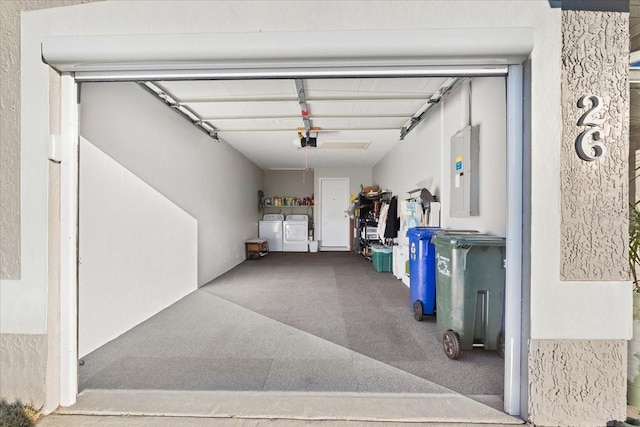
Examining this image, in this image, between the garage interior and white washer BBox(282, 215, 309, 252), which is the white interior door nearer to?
white washer BBox(282, 215, 309, 252)

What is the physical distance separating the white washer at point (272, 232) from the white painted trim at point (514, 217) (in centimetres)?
664

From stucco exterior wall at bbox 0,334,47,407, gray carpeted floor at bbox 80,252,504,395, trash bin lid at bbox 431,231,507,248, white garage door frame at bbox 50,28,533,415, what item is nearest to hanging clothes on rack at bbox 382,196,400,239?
gray carpeted floor at bbox 80,252,504,395

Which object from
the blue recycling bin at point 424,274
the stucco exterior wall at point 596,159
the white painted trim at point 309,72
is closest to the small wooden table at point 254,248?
the blue recycling bin at point 424,274

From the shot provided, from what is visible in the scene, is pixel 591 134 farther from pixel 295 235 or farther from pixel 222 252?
pixel 295 235

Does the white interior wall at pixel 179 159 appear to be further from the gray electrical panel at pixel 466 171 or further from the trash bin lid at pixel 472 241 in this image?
the gray electrical panel at pixel 466 171

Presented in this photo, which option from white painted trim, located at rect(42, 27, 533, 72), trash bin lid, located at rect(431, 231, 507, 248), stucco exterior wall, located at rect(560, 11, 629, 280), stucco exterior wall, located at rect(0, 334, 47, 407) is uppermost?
white painted trim, located at rect(42, 27, 533, 72)

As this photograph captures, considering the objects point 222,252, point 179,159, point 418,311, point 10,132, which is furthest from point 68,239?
point 222,252

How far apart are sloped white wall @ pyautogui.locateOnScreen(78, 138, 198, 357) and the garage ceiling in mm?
1079

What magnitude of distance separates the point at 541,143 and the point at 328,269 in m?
4.32

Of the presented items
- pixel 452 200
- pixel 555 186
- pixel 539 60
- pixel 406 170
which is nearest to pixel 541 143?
pixel 555 186

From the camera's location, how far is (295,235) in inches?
306

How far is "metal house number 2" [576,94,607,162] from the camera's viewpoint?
1325 millimetres

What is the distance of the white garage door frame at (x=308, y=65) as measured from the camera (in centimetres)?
135

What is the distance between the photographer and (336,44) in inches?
53.4
